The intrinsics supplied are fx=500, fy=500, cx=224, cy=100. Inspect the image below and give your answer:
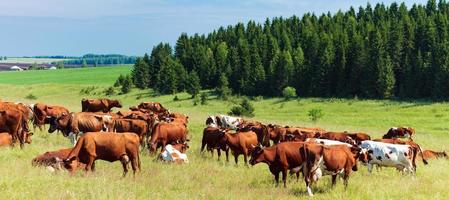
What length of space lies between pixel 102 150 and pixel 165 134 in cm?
750

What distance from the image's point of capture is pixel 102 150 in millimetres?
16172

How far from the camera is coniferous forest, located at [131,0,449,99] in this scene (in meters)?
84.3

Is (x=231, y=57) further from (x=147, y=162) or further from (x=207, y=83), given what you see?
(x=147, y=162)

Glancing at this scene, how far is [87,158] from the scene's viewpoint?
16.0m

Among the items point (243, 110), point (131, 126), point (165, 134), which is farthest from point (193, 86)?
point (165, 134)

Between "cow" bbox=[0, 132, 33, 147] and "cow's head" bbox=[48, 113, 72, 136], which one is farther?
"cow's head" bbox=[48, 113, 72, 136]

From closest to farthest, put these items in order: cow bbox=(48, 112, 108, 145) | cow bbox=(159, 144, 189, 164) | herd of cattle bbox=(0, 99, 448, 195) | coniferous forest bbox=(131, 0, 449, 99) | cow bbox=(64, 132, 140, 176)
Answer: herd of cattle bbox=(0, 99, 448, 195), cow bbox=(64, 132, 140, 176), cow bbox=(159, 144, 189, 164), cow bbox=(48, 112, 108, 145), coniferous forest bbox=(131, 0, 449, 99)

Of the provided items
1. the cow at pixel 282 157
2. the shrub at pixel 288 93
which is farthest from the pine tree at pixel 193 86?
the cow at pixel 282 157

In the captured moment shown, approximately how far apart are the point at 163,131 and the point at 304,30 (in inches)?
4323

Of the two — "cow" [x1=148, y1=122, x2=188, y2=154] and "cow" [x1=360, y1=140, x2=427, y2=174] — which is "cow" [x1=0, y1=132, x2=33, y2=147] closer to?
"cow" [x1=148, y1=122, x2=188, y2=154]

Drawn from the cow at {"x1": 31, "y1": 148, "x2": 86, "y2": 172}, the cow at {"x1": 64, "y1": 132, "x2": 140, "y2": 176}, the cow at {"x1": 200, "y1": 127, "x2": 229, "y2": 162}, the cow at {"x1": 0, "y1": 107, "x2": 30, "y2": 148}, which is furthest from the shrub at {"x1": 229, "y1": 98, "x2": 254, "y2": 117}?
the cow at {"x1": 64, "y1": 132, "x2": 140, "y2": 176}

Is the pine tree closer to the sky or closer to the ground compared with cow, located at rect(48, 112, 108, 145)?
closer to the ground

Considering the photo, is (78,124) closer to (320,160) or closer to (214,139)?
(214,139)

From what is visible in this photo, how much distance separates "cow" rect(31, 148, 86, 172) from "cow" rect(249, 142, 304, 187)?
19.6 feet
